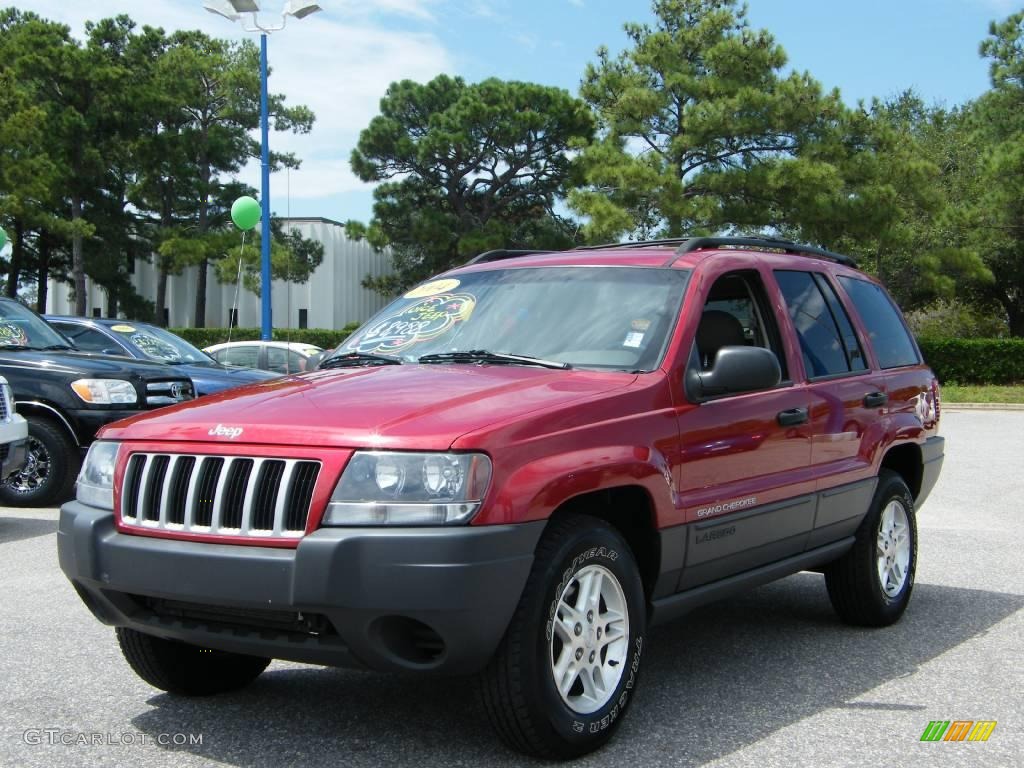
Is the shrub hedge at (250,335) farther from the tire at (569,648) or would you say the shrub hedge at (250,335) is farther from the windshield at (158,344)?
the tire at (569,648)

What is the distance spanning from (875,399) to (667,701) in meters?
2.12

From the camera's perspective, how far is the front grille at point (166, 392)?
1082 cm

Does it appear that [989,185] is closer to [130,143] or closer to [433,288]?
[130,143]

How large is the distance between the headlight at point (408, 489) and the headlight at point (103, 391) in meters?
7.55

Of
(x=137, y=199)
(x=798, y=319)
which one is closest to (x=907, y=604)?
(x=798, y=319)

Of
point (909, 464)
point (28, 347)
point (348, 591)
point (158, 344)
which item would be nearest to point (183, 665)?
point (348, 591)

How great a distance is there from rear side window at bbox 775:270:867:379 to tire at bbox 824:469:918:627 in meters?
0.71

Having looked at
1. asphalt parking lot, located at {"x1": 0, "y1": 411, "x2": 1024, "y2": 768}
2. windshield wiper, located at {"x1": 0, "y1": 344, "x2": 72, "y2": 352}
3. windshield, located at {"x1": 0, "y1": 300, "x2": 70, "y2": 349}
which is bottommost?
asphalt parking lot, located at {"x1": 0, "y1": 411, "x2": 1024, "y2": 768}

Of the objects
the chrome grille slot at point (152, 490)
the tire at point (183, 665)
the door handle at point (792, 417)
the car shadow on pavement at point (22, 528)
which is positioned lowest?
the car shadow on pavement at point (22, 528)

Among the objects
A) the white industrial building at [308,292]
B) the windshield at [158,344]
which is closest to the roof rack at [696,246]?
the windshield at [158,344]

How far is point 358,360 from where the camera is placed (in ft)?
16.3

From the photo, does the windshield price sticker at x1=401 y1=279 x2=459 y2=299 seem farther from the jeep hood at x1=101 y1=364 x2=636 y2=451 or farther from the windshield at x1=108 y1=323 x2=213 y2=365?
the windshield at x1=108 y1=323 x2=213 y2=365

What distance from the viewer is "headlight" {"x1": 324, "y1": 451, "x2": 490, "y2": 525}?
3.48m

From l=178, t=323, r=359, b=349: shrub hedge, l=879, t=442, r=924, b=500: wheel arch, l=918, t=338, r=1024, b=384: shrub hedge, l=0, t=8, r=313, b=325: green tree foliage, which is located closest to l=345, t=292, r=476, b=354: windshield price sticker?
l=879, t=442, r=924, b=500: wheel arch
